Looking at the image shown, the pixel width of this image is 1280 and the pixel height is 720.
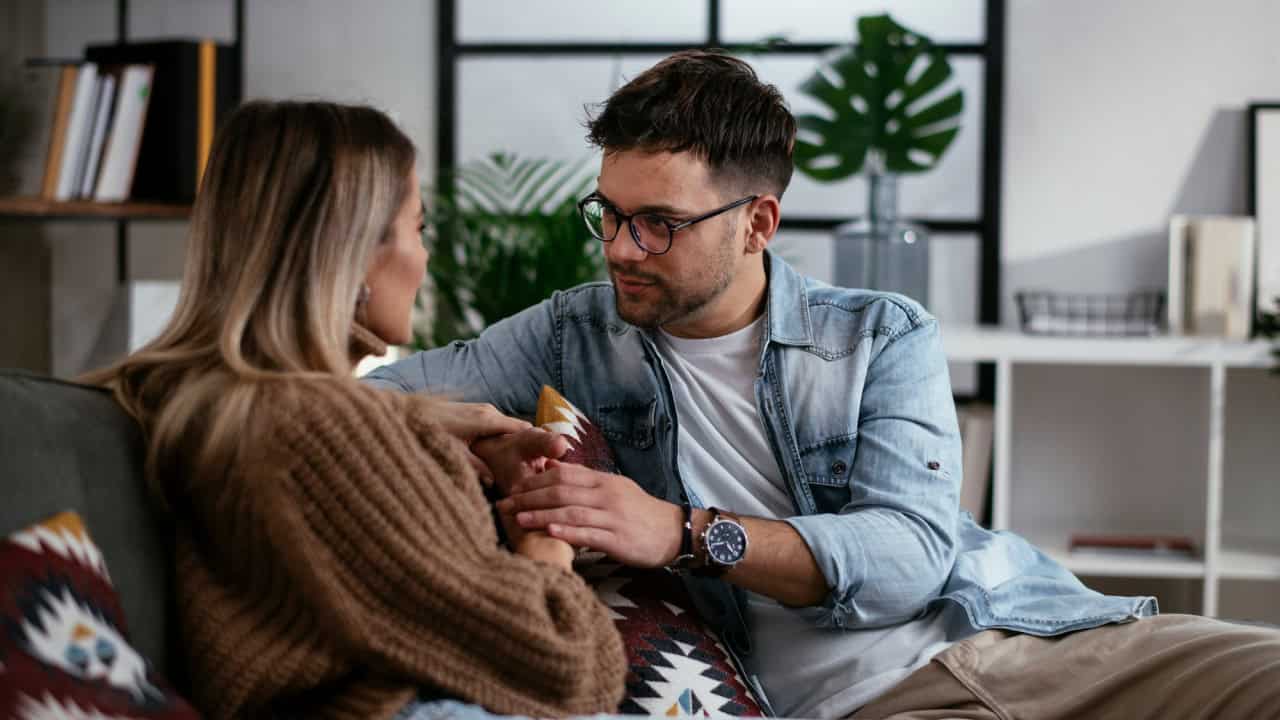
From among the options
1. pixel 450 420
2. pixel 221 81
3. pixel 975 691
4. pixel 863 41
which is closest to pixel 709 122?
pixel 450 420

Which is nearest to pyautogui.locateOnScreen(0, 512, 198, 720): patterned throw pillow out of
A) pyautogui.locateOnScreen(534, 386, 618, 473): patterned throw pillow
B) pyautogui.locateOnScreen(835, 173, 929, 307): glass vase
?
pyautogui.locateOnScreen(534, 386, 618, 473): patterned throw pillow

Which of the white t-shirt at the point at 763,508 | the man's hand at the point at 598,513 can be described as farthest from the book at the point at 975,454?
the man's hand at the point at 598,513

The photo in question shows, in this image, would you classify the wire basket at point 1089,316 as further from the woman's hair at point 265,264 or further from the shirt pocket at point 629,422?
the woman's hair at point 265,264

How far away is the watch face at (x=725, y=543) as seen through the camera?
1532 millimetres

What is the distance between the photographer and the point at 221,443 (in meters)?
1.15

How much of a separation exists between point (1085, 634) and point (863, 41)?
2.04 metres

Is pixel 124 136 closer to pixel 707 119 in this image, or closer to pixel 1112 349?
pixel 707 119

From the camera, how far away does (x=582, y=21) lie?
3752 millimetres

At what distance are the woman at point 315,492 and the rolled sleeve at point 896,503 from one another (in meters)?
0.44

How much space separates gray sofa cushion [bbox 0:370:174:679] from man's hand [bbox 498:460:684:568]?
41 centimetres

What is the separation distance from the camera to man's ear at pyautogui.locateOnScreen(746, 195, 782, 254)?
189cm

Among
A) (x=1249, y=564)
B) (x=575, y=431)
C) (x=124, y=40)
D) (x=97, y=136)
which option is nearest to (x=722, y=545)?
(x=575, y=431)

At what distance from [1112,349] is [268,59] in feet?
8.37

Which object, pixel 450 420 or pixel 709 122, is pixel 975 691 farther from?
pixel 709 122
